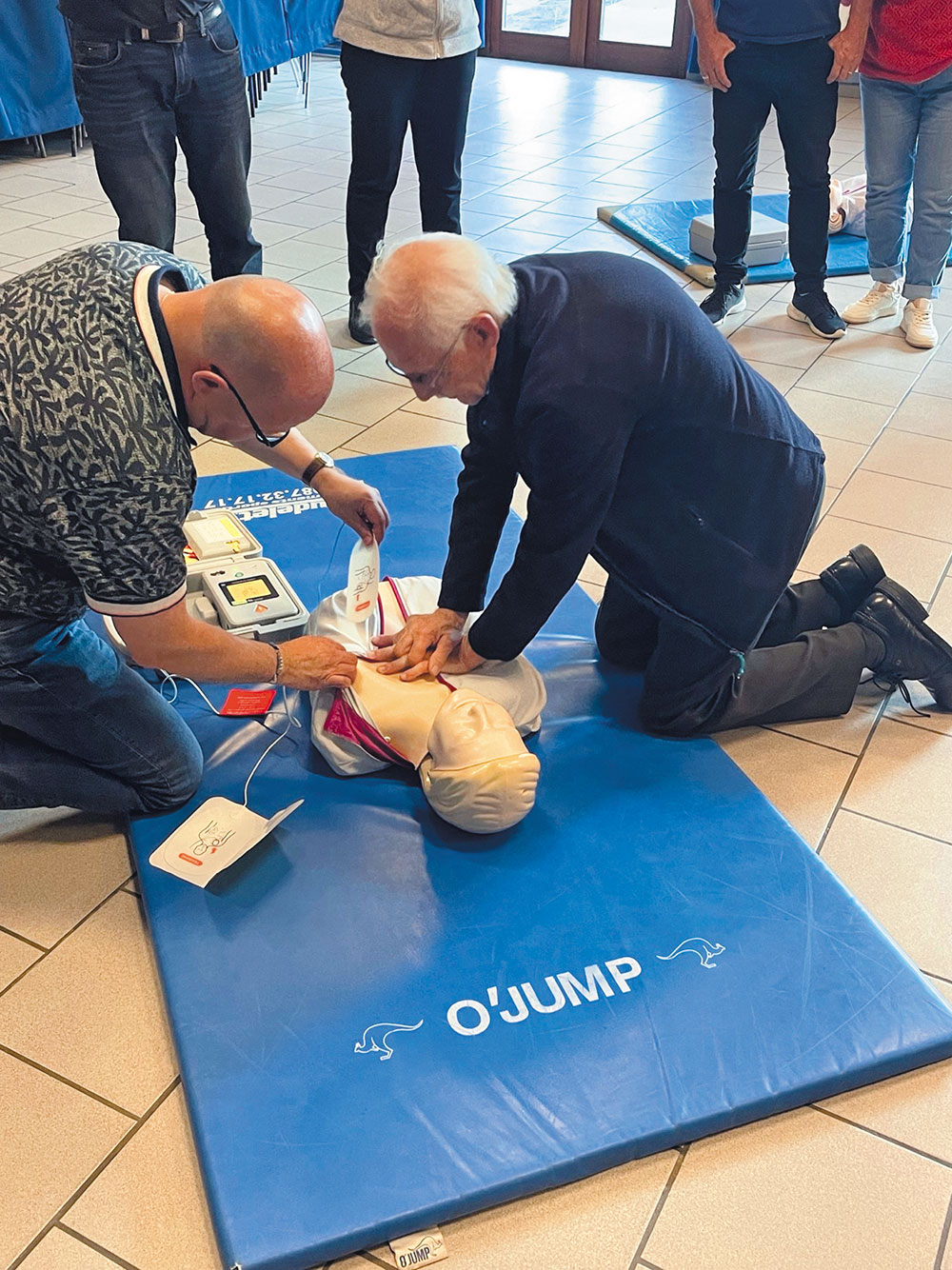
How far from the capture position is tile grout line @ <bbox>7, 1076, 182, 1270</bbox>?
1347 mm

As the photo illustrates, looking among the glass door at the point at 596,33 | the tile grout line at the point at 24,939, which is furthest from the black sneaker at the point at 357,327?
the glass door at the point at 596,33

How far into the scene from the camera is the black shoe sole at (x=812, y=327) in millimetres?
3912

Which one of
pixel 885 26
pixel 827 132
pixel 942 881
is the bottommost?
pixel 942 881

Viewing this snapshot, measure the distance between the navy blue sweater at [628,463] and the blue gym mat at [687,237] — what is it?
264 cm

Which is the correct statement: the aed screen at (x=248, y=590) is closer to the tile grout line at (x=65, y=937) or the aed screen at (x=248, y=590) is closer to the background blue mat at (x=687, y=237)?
the tile grout line at (x=65, y=937)

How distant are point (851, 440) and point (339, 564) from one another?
1666mm

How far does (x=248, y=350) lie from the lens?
4.59 ft

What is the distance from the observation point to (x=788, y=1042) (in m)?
1.55

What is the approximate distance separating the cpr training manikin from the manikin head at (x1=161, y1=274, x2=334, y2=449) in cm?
59

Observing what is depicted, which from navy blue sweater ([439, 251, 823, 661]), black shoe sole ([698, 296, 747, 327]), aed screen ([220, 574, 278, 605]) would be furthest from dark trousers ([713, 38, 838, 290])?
aed screen ([220, 574, 278, 605])

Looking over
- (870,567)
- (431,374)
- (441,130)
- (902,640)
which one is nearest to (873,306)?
(441,130)

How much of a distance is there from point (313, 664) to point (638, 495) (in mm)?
611

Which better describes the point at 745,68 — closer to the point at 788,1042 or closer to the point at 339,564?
the point at 339,564

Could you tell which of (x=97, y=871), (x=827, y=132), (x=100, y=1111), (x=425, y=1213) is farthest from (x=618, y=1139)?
(x=827, y=132)
